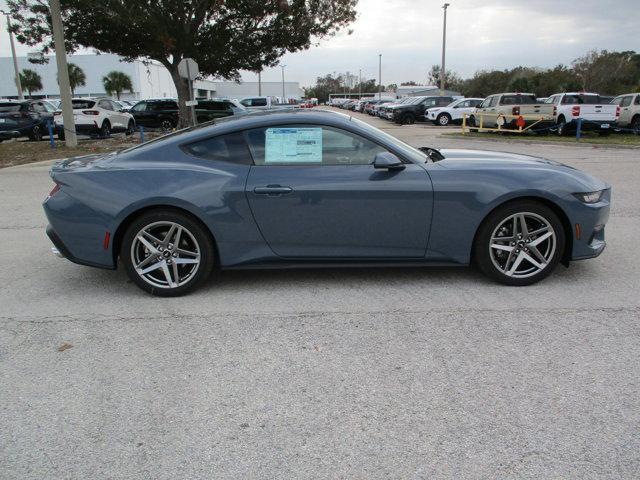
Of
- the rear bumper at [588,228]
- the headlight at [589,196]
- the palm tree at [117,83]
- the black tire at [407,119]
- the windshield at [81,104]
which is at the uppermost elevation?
the palm tree at [117,83]

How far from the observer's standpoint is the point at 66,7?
2105cm

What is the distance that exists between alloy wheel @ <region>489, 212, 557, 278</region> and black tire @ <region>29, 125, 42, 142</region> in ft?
70.3

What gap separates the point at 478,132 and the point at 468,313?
830 inches

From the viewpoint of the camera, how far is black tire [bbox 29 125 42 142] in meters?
21.3

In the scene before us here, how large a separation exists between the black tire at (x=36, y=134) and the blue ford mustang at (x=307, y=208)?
1945 cm

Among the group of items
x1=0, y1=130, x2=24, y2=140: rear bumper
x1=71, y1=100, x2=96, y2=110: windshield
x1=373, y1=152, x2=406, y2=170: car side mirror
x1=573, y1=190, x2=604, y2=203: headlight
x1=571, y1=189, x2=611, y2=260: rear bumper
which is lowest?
x1=0, y1=130, x2=24, y2=140: rear bumper

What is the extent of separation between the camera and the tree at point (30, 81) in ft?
239

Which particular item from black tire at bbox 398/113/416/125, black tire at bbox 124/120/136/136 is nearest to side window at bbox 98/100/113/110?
black tire at bbox 124/120/136/136

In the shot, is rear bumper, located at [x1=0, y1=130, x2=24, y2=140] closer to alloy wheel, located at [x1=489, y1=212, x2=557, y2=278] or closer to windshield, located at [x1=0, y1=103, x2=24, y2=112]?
windshield, located at [x1=0, y1=103, x2=24, y2=112]

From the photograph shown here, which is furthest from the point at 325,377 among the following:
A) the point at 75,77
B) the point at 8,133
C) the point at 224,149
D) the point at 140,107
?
the point at 75,77

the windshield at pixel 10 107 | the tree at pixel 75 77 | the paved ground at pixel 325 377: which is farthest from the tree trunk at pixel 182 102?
the tree at pixel 75 77

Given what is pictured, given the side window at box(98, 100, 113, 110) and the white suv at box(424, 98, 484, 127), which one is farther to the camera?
the white suv at box(424, 98, 484, 127)

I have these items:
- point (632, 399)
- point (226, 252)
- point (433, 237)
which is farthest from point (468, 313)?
point (226, 252)

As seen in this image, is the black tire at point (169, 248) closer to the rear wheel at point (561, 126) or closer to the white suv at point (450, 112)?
the rear wheel at point (561, 126)
